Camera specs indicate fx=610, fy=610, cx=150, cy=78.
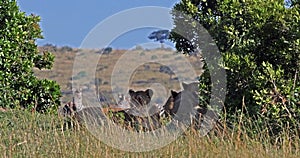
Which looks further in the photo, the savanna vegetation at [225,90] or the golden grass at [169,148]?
the savanna vegetation at [225,90]

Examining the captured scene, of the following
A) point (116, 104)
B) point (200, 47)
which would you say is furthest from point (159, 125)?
point (200, 47)

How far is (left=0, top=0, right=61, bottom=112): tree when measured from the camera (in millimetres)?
10531

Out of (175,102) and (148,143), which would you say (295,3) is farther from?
(148,143)

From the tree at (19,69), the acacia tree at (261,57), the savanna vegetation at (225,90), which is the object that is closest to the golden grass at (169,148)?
the savanna vegetation at (225,90)

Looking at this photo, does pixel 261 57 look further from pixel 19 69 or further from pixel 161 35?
pixel 19 69

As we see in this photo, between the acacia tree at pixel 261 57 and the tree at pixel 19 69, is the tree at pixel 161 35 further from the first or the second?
the tree at pixel 19 69

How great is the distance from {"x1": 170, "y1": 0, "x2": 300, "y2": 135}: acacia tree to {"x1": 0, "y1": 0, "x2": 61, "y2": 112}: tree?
3.26 meters

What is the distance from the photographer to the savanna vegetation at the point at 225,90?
6.20 metres

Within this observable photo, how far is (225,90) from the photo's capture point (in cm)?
898

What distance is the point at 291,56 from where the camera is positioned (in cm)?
834

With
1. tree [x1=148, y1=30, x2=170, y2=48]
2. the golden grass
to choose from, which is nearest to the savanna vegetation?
the golden grass

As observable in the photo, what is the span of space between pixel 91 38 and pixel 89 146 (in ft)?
6.64

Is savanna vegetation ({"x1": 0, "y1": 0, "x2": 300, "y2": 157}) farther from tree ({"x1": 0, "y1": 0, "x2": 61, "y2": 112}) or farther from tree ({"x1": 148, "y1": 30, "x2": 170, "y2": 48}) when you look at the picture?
tree ({"x1": 148, "y1": 30, "x2": 170, "y2": 48})

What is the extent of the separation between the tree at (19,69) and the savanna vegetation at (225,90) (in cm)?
2
